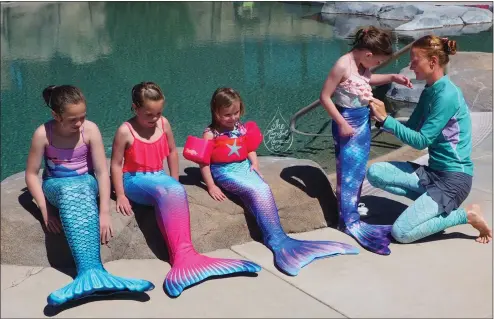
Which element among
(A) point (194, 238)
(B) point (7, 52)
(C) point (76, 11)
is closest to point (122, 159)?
(A) point (194, 238)

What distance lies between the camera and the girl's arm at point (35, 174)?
3.68 metres

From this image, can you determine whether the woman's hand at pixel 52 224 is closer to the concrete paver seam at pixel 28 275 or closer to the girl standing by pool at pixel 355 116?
the concrete paver seam at pixel 28 275

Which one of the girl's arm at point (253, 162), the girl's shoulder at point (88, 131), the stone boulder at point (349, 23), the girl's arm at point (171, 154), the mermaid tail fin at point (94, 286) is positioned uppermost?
the girl's shoulder at point (88, 131)

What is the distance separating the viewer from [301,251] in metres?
3.92

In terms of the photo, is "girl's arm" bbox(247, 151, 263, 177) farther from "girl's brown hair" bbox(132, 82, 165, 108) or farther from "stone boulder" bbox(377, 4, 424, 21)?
"stone boulder" bbox(377, 4, 424, 21)

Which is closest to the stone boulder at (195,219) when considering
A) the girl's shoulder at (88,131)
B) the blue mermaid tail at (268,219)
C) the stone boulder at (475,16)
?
the blue mermaid tail at (268,219)

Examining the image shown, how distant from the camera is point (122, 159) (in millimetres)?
3930

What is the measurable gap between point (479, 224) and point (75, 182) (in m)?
2.36

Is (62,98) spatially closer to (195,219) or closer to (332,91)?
(195,219)

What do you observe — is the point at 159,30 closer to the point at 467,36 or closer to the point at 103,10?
the point at 103,10

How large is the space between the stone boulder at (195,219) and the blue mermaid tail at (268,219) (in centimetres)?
11

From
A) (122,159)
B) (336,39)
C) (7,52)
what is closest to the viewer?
(122,159)

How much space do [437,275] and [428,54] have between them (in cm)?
131

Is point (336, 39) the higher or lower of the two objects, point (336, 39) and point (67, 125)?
the lower
